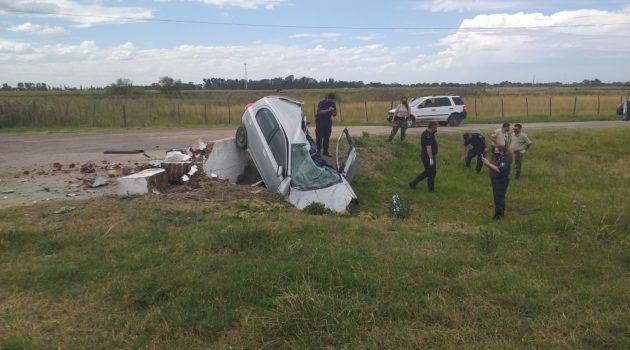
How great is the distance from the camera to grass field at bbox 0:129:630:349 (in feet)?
12.0

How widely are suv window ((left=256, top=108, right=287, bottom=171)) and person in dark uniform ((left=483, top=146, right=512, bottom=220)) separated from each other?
3.44 metres

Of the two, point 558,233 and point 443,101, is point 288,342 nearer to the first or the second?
point 558,233

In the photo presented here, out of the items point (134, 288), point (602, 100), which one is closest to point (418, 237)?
point (134, 288)

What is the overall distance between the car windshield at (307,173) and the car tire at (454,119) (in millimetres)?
17476

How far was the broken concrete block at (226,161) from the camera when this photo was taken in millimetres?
9922

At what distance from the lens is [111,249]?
529 cm

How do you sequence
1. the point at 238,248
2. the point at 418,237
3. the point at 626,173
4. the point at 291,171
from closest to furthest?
the point at 238,248
the point at 418,237
the point at 291,171
the point at 626,173

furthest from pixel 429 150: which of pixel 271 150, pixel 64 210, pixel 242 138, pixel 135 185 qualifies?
pixel 64 210

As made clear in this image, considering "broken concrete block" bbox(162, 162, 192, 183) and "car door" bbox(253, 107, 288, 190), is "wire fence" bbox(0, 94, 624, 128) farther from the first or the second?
"broken concrete block" bbox(162, 162, 192, 183)

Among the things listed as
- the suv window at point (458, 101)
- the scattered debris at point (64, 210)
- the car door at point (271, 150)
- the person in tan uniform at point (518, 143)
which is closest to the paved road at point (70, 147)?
the car door at point (271, 150)

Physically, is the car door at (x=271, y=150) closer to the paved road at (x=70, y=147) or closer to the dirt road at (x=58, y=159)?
the dirt road at (x=58, y=159)

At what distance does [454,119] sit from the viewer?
25.2 metres

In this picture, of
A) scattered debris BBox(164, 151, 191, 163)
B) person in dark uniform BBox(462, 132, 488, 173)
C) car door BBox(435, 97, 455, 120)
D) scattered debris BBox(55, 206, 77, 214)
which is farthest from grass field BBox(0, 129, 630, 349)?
car door BBox(435, 97, 455, 120)

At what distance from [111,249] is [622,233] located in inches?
240
